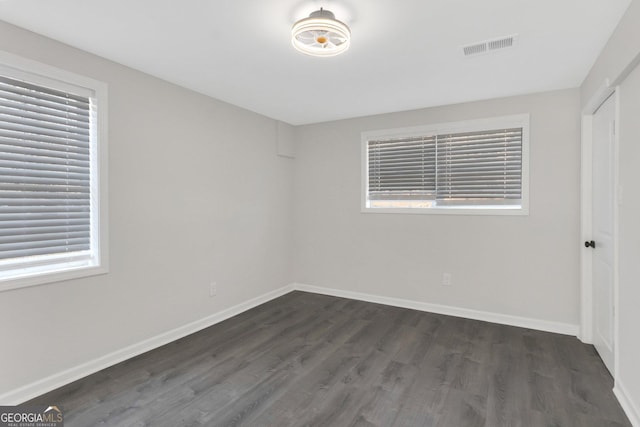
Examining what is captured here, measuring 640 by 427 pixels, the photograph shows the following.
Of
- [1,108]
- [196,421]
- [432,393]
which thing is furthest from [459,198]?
[1,108]

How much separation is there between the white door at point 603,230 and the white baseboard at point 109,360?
3.50 m

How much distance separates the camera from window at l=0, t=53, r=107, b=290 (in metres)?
2.13

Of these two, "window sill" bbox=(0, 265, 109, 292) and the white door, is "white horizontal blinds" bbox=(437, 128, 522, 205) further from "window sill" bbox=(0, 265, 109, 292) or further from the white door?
"window sill" bbox=(0, 265, 109, 292)

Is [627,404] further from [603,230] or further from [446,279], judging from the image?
[446,279]

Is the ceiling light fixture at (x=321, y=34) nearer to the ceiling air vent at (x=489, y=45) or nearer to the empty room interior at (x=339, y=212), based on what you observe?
the empty room interior at (x=339, y=212)

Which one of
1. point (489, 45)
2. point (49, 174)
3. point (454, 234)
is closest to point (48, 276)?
point (49, 174)

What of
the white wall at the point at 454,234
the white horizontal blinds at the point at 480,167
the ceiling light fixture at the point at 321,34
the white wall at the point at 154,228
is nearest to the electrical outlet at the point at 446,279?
the white wall at the point at 454,234

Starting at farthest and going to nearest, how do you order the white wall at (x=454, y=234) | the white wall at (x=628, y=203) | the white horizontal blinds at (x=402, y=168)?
the white horizontal blinds at (x=402, y=168) < the white wall at (x=454, y=234) < the white wall at (x=628, y=203)

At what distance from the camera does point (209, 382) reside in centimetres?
242

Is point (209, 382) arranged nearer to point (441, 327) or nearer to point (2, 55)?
point (441, 327)

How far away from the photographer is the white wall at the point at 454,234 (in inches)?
129

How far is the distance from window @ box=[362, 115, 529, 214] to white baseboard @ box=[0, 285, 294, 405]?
89.0 inches

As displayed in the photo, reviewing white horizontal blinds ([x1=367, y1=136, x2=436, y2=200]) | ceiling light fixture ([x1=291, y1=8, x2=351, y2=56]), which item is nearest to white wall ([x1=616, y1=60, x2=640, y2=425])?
ceiling light fixture ([x1=291, y1=8, x2=351, y2=56])

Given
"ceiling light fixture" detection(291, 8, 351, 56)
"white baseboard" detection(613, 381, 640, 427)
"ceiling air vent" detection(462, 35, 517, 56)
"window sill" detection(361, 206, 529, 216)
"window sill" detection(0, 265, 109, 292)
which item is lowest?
"white baseboard" detection(613, 381, 640, 427)
